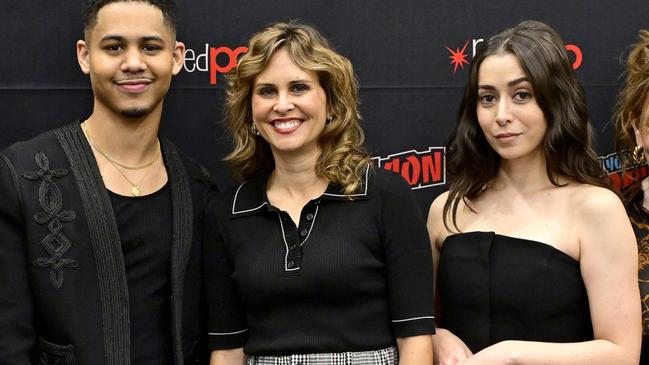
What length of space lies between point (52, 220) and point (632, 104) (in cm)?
166

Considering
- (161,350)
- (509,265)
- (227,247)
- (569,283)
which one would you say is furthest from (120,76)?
(569,283)

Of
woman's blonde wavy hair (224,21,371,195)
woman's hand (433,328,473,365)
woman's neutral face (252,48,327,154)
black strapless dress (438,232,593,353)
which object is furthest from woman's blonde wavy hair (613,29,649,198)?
woman's neutral face (252,48,327,154)

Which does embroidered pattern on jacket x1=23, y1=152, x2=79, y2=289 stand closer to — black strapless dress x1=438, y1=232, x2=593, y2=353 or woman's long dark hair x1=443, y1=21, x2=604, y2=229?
black strapless dress x1=438, y1=232, x2=593, y2=353

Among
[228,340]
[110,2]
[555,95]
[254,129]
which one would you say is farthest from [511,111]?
[110,2]

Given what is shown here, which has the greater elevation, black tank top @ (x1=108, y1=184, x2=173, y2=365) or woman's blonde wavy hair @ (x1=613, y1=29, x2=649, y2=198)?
woman's blonde wavy hair @ (x1=613, y1=29, x2=649, y2=198)

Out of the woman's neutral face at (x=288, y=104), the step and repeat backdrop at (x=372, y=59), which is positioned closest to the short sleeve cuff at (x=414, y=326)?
the woman's neutral face at (x=288, y=104)

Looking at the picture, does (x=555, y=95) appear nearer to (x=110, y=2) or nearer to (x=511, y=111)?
(x=511, y=111)

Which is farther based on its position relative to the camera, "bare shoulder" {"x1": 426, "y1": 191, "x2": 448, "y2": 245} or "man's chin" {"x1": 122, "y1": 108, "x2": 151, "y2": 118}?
"bare shoulder" {"x1": 426, "y1": 191, "x2": 448, "y2": 245}

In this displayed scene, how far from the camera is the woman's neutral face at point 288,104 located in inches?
91.2

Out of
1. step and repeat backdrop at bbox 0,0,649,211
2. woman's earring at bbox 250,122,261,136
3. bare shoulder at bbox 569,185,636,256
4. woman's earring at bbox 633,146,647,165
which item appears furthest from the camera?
step and repeat backdrop at bbox 0,0,649,211

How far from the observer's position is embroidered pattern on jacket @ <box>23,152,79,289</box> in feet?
7.39

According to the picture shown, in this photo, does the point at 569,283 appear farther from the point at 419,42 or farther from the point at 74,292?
the point at 74,292

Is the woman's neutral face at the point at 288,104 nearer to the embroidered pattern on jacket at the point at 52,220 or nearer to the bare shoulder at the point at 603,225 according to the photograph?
the embroidered pattern on jacket at the point at 52,220

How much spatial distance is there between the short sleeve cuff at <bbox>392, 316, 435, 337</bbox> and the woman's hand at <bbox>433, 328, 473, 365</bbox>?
0.14 m
